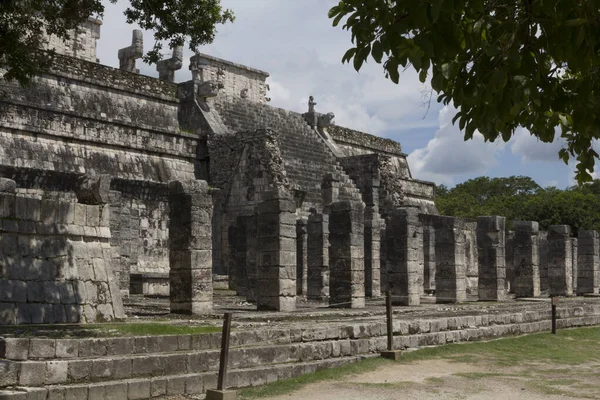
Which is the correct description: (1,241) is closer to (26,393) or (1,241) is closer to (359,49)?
(26,393)

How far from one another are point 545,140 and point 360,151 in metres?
27.1

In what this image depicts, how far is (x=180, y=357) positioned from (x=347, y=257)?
8445 mm

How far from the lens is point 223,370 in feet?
27.3

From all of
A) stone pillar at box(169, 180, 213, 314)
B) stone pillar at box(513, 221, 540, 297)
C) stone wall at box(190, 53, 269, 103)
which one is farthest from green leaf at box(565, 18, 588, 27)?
stone wall at box(190, 53, 269, 103)

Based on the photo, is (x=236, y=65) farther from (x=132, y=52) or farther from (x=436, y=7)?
(x=436, y=7)

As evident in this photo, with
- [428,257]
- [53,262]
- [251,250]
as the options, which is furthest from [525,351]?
[428,257]

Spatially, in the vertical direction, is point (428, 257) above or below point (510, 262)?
above

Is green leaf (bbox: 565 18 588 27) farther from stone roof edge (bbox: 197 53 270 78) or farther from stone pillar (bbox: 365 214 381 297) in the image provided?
stone roof edge (bbox: 197 53 270 78)

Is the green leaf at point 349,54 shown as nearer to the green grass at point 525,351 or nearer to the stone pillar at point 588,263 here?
the green grass at point 525,351

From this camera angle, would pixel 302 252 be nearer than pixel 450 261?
No

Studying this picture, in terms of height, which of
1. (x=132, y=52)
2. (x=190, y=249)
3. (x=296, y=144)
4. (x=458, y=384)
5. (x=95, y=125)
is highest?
(x=132, y=52)

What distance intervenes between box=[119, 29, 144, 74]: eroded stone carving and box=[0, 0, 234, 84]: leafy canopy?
18470mm

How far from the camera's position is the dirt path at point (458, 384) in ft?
31.2

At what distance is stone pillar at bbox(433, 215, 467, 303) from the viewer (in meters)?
20.2
